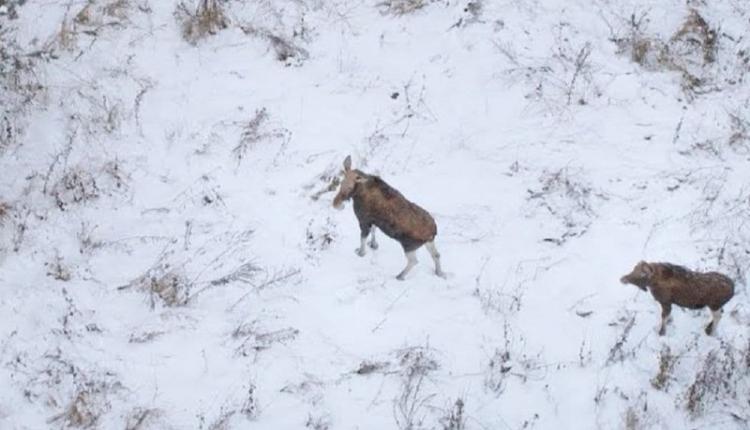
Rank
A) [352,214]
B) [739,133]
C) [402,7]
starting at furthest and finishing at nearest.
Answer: [402,7] < [739,133] < [352,214]

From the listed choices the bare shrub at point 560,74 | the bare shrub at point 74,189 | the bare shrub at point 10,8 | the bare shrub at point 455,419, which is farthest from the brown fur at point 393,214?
the bare shrub at point 10,8

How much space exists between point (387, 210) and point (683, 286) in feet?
8.95

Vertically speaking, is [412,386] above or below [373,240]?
below

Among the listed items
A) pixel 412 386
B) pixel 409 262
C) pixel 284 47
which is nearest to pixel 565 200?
pixel 409 262

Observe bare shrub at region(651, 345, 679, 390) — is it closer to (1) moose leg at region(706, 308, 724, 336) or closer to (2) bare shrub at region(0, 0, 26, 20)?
(1) moose leg at region(706, 308, 724, 336)

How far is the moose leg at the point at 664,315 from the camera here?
807 centimetres

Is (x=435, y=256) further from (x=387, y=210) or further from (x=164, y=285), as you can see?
(x=164, y=285)

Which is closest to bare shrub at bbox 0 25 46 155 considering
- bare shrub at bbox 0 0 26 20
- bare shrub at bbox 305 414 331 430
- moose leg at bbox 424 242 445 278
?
bare shrub at bbox 0 0 26 20

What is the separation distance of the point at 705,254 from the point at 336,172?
3.92 metres

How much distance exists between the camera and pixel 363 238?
8.84 meters

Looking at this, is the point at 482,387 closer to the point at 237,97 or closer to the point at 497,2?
the point at 237,97

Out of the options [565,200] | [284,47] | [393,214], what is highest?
[284,47]

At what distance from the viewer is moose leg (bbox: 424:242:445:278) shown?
28.3 feet

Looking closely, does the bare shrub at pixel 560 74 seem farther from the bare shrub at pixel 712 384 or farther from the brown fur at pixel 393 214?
the bare shrub at pixel 712 384
